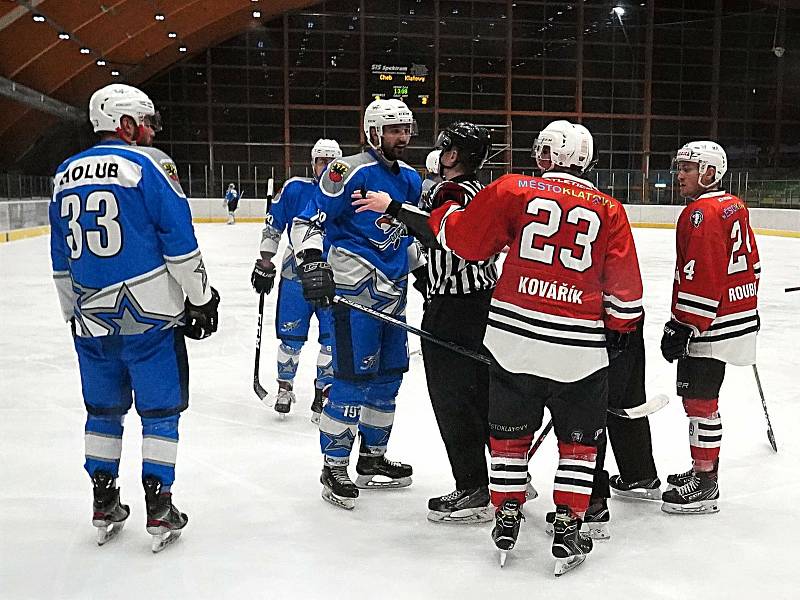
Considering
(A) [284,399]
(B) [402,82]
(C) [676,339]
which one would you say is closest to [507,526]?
(C) [676,339]

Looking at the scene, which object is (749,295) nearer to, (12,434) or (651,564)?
(651,564)

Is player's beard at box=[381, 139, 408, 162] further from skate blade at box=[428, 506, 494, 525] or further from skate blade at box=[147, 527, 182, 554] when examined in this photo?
skate blade at box=[147, 527, 182, 554]

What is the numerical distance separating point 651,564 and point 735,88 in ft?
87.8

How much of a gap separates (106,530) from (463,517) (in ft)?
3.96

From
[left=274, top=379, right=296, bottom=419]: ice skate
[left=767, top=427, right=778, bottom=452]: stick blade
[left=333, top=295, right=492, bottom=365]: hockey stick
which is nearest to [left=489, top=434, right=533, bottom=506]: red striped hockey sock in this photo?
[left=333, top=295, right=492, bottom=365]: hockey stick

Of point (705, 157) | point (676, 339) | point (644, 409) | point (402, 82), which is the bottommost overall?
point (644, 409)

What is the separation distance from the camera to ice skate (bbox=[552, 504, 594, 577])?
2.64 m

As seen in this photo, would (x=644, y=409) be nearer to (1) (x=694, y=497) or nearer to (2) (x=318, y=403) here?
(1) (x=694, y=497)

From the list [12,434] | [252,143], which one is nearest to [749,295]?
[12,434]

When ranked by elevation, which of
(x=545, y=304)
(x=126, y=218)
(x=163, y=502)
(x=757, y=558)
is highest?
(x=126, y=218)

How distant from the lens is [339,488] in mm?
3238

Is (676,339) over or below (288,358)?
over

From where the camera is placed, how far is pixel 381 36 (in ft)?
88.4

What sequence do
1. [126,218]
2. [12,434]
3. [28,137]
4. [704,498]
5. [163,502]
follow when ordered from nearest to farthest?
[126,218]
[163,502]
[704,498]
[12,434]
[28,137]
